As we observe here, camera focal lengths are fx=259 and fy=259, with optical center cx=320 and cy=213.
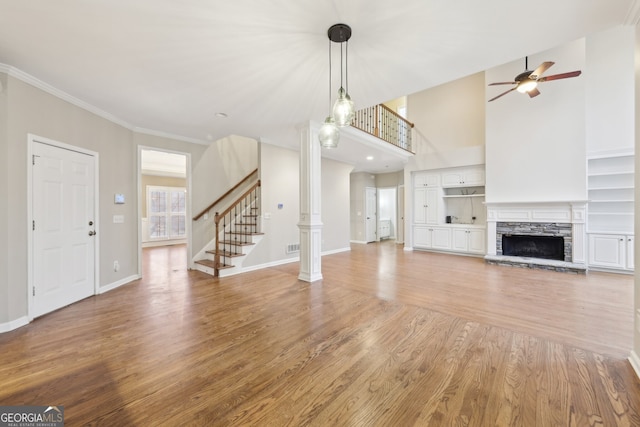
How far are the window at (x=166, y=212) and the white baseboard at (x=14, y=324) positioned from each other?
6345 millimetres

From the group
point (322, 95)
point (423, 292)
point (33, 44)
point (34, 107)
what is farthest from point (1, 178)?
point (423, 292)

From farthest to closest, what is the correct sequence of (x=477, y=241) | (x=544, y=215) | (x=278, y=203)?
(x=477, y=241)
(x=278, y=203)
(x=544, y=215)

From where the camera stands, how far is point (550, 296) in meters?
3.77

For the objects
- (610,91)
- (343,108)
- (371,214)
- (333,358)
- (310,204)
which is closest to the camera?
(333,358)

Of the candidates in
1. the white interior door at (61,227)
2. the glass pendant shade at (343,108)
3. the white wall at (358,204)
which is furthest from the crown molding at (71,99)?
the white wall at (358,204)

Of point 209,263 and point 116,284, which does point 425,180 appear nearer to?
point 209,263

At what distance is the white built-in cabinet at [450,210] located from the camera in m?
7.08

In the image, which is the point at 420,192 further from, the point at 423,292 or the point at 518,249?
the point at 423,292

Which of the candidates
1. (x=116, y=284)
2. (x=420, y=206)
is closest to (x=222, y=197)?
(x=116, y=284)

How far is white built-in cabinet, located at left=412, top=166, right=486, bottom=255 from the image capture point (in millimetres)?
7078

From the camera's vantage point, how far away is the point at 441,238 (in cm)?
761

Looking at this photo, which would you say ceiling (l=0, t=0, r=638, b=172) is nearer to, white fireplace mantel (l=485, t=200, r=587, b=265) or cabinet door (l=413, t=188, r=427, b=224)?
white fireplace mantel (l=485, t=200, r=587, b=265)

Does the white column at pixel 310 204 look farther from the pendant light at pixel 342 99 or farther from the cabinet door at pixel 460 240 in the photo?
A: the cabinet door at pixel 460 240

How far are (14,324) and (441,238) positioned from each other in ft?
27.5
